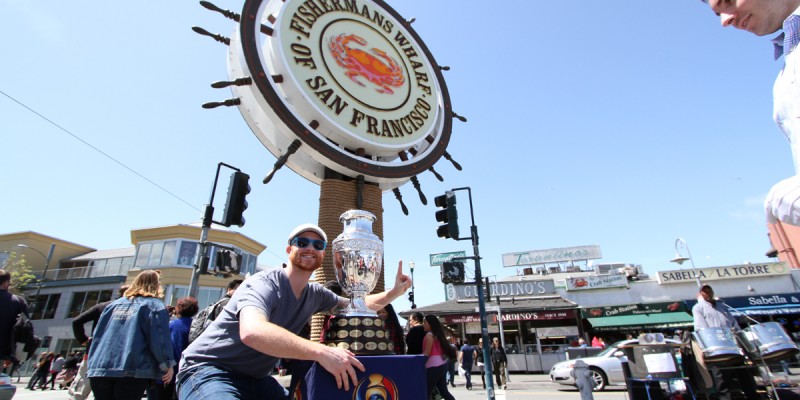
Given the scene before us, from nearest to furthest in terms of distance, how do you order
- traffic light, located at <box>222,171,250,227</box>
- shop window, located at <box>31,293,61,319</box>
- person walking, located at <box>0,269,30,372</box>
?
person walking, located at <box>0,269,30,372</box>
traffic light, located at <box>222,171,250,227</box>
shop window, located at <box>31,293,61,319</box>

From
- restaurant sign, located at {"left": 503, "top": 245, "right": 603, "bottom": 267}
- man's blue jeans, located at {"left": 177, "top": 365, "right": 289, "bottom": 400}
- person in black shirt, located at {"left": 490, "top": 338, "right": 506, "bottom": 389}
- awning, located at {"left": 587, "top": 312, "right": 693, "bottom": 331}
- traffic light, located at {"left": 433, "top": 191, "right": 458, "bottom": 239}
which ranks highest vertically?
restaurant sign, located at {"left": 503, "top": 245, "right": 603, "bottom": 267}


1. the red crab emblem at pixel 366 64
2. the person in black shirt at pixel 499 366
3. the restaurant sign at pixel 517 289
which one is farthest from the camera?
the restaurant sign at pixel 517 289

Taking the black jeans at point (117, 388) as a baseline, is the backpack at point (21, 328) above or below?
above

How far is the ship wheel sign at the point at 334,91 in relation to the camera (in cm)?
301

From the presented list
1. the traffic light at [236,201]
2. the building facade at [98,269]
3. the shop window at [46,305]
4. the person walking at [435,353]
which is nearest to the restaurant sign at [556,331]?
the person walking at [435,353]

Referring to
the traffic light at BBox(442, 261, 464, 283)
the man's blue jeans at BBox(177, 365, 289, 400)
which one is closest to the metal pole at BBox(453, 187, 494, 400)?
the traffic light at BBox(442, 261, 464, 283)

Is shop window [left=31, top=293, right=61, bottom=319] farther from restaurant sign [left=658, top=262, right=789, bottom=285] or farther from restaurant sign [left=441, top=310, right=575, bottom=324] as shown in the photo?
restaurant sign [left=658, top=262, right=789, bottom=285]

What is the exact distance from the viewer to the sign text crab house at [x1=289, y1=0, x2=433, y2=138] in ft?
10.5

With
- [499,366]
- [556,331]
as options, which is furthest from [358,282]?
[556,331]

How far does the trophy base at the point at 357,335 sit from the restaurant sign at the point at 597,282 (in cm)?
2178

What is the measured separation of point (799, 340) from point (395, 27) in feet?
69.8

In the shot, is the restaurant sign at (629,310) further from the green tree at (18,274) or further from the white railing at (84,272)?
the green tree at (18,274)

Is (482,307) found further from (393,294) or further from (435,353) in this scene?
(393,294)

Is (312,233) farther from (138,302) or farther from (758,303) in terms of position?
(758,303)
